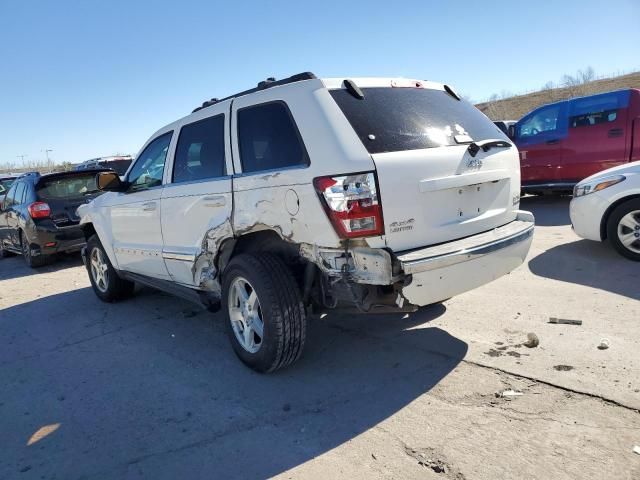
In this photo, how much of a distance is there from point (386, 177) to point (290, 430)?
5.31 feet

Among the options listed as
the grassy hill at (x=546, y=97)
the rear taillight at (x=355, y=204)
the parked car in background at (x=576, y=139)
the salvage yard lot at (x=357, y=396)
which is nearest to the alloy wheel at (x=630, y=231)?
the salvage yard lot at (x=357, y=396)

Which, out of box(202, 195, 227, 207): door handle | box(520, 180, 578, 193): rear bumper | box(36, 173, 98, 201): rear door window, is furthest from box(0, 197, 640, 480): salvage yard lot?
box(520, 180, 578, 193): rear bumper

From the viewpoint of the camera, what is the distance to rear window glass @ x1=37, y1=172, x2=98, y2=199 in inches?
347

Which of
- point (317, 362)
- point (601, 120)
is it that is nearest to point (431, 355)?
point (317, 362)

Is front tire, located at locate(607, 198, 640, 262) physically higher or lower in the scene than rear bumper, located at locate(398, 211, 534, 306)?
lower

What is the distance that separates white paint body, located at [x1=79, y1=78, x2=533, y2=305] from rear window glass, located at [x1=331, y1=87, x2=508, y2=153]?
0.08 metres

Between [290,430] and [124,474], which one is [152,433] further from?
[290,430]

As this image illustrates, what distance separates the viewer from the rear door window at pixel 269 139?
130 inches

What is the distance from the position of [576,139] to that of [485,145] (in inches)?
275

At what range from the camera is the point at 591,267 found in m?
5.61

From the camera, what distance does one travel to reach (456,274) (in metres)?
3.14

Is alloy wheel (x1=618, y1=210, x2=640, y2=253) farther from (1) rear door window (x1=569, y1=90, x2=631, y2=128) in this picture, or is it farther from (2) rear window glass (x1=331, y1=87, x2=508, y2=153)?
(1) rear door window (x1=569, y1=90, x2=631, y2=128)

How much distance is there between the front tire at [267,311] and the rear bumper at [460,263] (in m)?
0.85

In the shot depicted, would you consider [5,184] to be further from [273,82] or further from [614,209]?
[614,209]
